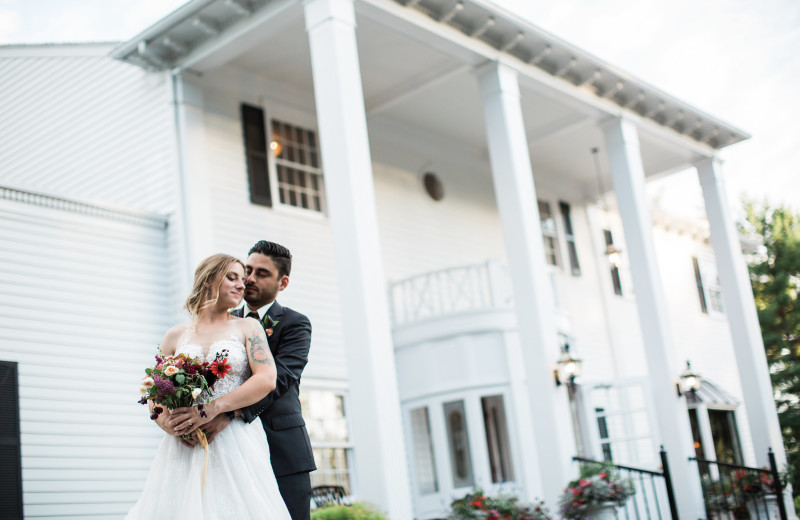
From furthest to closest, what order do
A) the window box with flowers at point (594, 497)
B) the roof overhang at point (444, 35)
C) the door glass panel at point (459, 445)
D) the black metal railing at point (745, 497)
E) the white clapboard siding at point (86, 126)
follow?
the black metal railing at point (745, 497) → the door glass panel at point (459, 445) → the white clapboard siding at point (86, 126) → the roof overhang at point (444, 35) → the window box with flowers at point (594, 497)

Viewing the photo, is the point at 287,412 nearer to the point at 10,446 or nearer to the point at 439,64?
the point at 10,446

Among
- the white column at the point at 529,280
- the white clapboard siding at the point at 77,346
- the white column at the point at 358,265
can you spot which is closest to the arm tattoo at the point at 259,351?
the white column at the point at 358,265

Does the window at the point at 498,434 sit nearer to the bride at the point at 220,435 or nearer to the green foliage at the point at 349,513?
the green foliage at the point at 349,513

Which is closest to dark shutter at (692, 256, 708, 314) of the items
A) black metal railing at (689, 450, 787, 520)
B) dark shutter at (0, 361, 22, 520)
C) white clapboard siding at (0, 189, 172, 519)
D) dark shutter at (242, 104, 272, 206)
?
black metal railing at (689, 450, 787, 520)

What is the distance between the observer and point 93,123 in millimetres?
12617

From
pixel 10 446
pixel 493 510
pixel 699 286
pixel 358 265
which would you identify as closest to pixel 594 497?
pixel 493 510

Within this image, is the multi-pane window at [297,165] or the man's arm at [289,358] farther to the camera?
the multi-pane window at [297,165]

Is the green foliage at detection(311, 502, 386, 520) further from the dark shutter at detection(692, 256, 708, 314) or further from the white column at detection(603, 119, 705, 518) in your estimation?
the dark shutter at detection(692, 256, 708, 314)

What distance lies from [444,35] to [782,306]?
1917 cm

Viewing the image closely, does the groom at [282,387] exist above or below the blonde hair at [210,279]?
Answer: below

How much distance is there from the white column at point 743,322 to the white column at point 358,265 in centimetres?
943

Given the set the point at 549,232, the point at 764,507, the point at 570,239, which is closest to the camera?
the point at 764,507

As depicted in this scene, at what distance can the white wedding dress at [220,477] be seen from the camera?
332 centimetres

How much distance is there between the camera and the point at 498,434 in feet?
43.0
